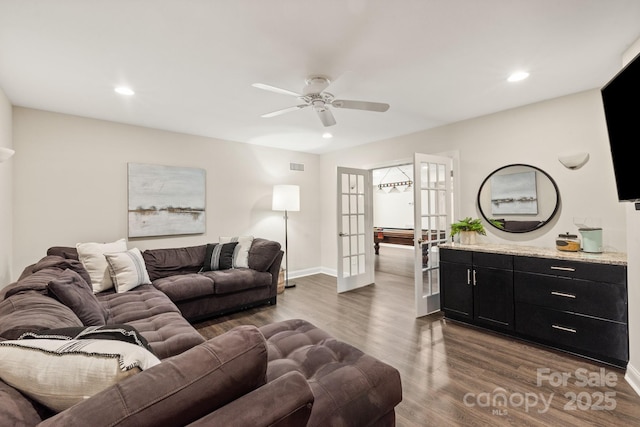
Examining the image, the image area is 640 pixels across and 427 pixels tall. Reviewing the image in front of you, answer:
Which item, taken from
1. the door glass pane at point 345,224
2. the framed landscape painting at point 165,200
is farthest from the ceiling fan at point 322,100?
the framed landscape painting at point 165,200

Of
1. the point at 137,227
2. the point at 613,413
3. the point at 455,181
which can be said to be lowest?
the point at 613,413

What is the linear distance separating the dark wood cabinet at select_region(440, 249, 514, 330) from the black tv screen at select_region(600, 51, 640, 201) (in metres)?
1.20

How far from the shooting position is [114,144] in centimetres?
377

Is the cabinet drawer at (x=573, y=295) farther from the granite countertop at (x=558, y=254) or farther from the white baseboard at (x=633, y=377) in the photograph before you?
the white baseboard at (x=633, y=377)

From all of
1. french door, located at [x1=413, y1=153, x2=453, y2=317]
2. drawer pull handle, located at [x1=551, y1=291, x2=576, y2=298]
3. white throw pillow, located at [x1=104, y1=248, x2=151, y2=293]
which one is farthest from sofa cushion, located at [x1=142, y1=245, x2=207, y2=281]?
drawer pull handle, located at [x1=551, y1=291, x2=576, y2=298]

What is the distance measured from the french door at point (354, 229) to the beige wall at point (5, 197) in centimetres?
377

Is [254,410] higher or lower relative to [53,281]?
lower

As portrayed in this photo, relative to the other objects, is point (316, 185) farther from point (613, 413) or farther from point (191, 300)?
point (613, 413)

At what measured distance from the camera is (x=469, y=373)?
225 centimetres

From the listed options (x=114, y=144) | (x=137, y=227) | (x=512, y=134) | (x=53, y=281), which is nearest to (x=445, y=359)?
(x=512, y=134)

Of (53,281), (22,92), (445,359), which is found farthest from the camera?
(22,92)

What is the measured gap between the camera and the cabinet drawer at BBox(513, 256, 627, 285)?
2314 millimetres

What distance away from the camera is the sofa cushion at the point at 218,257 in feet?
12.7

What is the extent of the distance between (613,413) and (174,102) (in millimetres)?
4365
